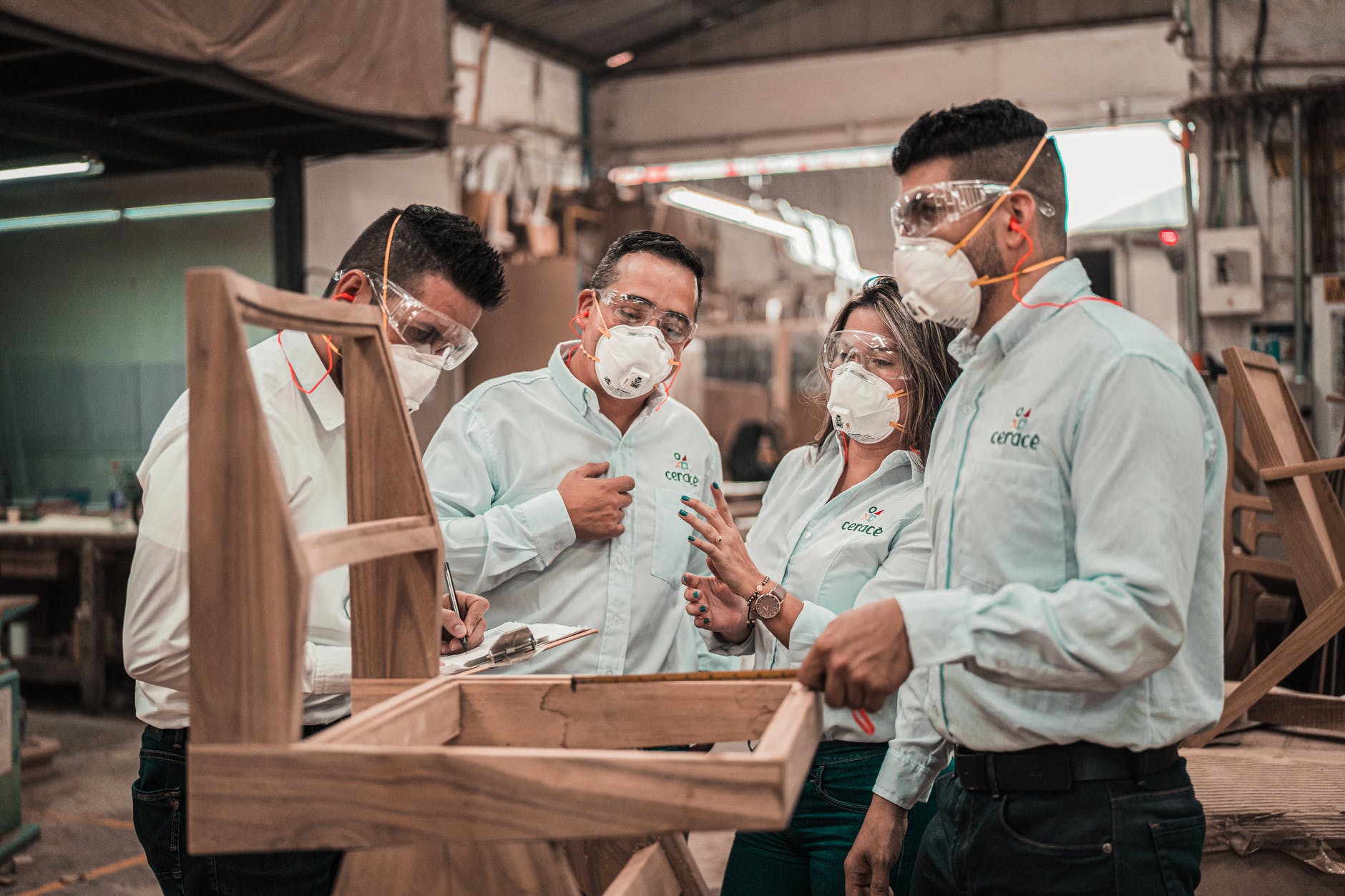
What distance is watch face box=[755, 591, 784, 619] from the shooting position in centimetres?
200

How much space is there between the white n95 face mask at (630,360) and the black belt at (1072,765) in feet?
3.60

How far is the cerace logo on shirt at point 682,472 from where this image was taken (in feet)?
7.82

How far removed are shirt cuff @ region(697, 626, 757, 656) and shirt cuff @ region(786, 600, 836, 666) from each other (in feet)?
0.81

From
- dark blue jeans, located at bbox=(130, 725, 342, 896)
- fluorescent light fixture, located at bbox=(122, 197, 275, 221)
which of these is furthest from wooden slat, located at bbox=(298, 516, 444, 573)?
fluorescent light fixture, located at bbox=(122, 197, 275, 221)

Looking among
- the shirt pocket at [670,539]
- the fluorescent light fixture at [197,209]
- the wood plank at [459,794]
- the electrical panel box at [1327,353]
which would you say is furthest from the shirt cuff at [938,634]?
the fluorescent light fixture at [197,209]

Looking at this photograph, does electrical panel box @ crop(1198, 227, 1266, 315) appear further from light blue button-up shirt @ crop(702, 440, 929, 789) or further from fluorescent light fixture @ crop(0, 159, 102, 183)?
fluorescent light fixture @ crop(0, 159, 102, 183)

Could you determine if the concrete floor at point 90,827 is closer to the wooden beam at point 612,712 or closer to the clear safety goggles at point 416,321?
the clear safety goggles at point 416,321

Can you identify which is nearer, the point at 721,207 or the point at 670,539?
the point at 670,539

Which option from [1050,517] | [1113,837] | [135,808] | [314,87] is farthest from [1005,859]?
[314,87]

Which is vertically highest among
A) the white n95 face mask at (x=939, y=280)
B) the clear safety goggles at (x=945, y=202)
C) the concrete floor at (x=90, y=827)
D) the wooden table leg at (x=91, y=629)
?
the clear safety goggles at (x=945, y=202)

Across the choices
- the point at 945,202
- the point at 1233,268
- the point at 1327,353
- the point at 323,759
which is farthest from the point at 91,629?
the point at 1327,353

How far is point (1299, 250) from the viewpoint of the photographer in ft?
17.7

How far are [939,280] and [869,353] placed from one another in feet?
2.08

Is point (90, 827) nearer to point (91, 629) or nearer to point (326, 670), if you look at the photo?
point (91, 629)
